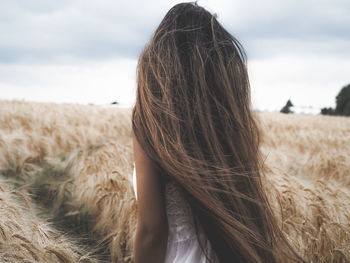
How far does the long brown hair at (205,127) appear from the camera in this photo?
1.11 metres

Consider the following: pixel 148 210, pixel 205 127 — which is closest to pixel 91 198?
pixel 148 210

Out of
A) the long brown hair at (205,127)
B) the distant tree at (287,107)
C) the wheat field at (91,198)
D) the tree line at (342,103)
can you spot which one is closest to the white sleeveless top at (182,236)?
the long brown hair at (205,127)

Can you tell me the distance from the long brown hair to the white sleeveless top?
0.05 meters

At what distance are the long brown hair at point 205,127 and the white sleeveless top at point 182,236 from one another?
53 mm

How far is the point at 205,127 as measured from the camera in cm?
113

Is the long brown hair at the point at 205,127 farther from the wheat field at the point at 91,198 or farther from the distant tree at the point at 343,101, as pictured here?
the distant tree at the point at 343,101

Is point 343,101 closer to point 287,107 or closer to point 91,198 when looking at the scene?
point 287,107

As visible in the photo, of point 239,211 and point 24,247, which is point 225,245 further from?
point 24,247

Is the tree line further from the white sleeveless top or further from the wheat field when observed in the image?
the white sleeveless top

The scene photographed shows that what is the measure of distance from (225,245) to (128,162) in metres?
2.20

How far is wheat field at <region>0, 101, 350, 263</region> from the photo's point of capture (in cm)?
175

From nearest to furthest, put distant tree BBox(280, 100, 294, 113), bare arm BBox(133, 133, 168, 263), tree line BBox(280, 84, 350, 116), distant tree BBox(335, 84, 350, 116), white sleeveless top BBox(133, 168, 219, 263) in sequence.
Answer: bare arm BBox(133, 133, 168, 263)
white sleeveless top BBox(133, 168, 219, 263)
tree line BBox(280, 84, 350, 116)
distant tree BBox(335, 84, 350, 116)
distant tree BBox(280, 100, 294, 113)

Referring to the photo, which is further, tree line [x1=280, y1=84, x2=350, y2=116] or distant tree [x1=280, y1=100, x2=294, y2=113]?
distant tree [x1=280, y1=100, x2=294, y2=113]

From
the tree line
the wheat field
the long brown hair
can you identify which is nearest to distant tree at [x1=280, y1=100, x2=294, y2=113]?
the tree line
